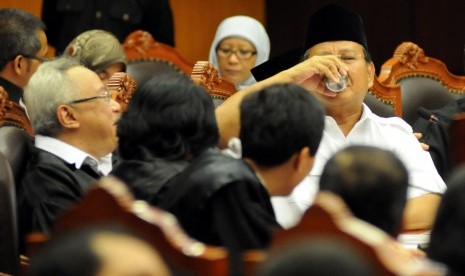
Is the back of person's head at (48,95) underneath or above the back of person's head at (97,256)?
underneath

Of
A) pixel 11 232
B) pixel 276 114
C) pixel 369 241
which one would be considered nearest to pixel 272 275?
pixel 369 241

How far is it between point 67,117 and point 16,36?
1.20 metres

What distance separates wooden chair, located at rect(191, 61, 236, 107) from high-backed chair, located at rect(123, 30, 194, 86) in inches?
41.0

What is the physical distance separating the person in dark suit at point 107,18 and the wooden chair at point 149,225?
4174 mm

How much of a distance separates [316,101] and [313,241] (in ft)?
3.86

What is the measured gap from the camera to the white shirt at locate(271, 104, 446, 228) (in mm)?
3716

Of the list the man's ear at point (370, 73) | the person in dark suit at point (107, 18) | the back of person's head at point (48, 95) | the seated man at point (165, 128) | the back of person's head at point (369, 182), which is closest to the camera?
the back of person's head at point (369, 182)

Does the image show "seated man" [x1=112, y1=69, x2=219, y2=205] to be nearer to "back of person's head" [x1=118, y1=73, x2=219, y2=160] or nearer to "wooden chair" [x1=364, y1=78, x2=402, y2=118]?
"back of person's head" [x1=118, y1=73, x2=219, y2=160]

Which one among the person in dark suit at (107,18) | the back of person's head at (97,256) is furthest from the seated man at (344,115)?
the person in dark suit at (107,18)

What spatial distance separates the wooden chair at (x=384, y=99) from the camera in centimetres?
459

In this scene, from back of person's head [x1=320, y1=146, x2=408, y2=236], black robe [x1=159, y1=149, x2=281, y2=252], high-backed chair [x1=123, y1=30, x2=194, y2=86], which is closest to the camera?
back of person's head [x1=320, y1=146, x2=408, y2=236]

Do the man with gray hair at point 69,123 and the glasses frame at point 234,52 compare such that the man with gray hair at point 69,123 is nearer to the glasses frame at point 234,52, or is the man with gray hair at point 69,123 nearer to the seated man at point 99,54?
the seated man at point 99,54

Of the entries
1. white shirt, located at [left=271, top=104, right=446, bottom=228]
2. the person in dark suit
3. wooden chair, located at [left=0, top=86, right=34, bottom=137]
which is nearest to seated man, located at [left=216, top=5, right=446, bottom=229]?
white shirt, located at [left=271, top=104, right=446, bottom=228]

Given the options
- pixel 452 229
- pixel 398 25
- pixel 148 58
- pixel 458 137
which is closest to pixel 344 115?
pixel 458 137
